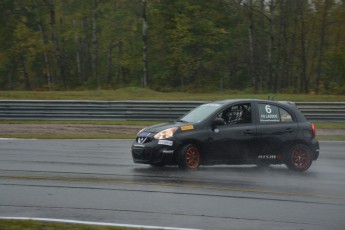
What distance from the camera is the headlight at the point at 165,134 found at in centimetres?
1176

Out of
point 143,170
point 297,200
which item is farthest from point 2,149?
point 297,200

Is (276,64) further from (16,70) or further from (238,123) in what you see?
(238,123)

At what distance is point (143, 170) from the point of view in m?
11.9

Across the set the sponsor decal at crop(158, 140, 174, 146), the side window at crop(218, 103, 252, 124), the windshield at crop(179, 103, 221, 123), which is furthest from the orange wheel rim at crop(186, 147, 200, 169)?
the side window at crop(218, 103, 252, 124)

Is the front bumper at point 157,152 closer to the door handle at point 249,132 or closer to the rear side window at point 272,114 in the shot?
the door handle at point 249,132

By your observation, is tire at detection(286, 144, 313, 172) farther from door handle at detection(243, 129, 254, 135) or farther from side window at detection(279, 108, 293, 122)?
door handle at detection(243, 129, 254, 135)

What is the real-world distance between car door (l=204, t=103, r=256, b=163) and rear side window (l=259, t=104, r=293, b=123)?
300 millimetres

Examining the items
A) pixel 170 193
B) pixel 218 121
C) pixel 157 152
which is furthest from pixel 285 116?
pixel 170 193

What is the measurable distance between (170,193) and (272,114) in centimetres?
439

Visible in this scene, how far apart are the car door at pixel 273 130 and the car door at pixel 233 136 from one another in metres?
0.22

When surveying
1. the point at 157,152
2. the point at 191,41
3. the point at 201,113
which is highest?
the point at 191,41

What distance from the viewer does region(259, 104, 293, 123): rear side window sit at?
12664 millimetres

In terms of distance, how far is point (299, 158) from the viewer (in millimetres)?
12781

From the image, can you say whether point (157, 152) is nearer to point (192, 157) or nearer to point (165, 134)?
point (165, 134)
